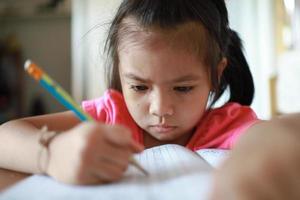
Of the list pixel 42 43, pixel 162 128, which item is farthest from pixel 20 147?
pixel 42 43

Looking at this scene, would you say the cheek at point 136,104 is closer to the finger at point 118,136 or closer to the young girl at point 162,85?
the young girl at point 162,85

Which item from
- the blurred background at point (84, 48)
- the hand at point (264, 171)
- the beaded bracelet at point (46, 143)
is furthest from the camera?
the blurred background at point (84, 48)

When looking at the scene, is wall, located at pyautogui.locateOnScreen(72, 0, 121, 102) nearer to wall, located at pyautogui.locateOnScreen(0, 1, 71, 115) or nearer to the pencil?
wall, located at pyautogui.locateOnScreen(0, 1, 71, 115)

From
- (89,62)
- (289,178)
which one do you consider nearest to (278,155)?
(289,178)

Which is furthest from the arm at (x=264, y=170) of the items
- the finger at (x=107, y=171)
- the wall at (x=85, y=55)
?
the wall at (x=85, y=55)

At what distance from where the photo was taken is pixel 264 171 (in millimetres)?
229

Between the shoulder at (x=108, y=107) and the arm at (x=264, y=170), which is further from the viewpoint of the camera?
the shoulder at (x=108, y=107)

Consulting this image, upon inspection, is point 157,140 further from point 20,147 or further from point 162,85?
point 20,147

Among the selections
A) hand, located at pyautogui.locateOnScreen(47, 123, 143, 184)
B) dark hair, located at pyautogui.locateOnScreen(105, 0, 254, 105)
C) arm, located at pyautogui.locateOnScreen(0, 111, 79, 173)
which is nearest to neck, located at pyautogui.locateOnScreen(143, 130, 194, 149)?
dark hair, located at pyautogui.locateOnScreen(105, 0, 254, 105)

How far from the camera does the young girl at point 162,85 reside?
0.47 metres

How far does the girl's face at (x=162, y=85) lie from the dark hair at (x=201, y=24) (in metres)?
0.04

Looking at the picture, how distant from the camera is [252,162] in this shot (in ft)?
0.79

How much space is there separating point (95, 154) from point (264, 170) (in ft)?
0.47

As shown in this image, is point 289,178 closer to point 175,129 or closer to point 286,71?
point 175,129
